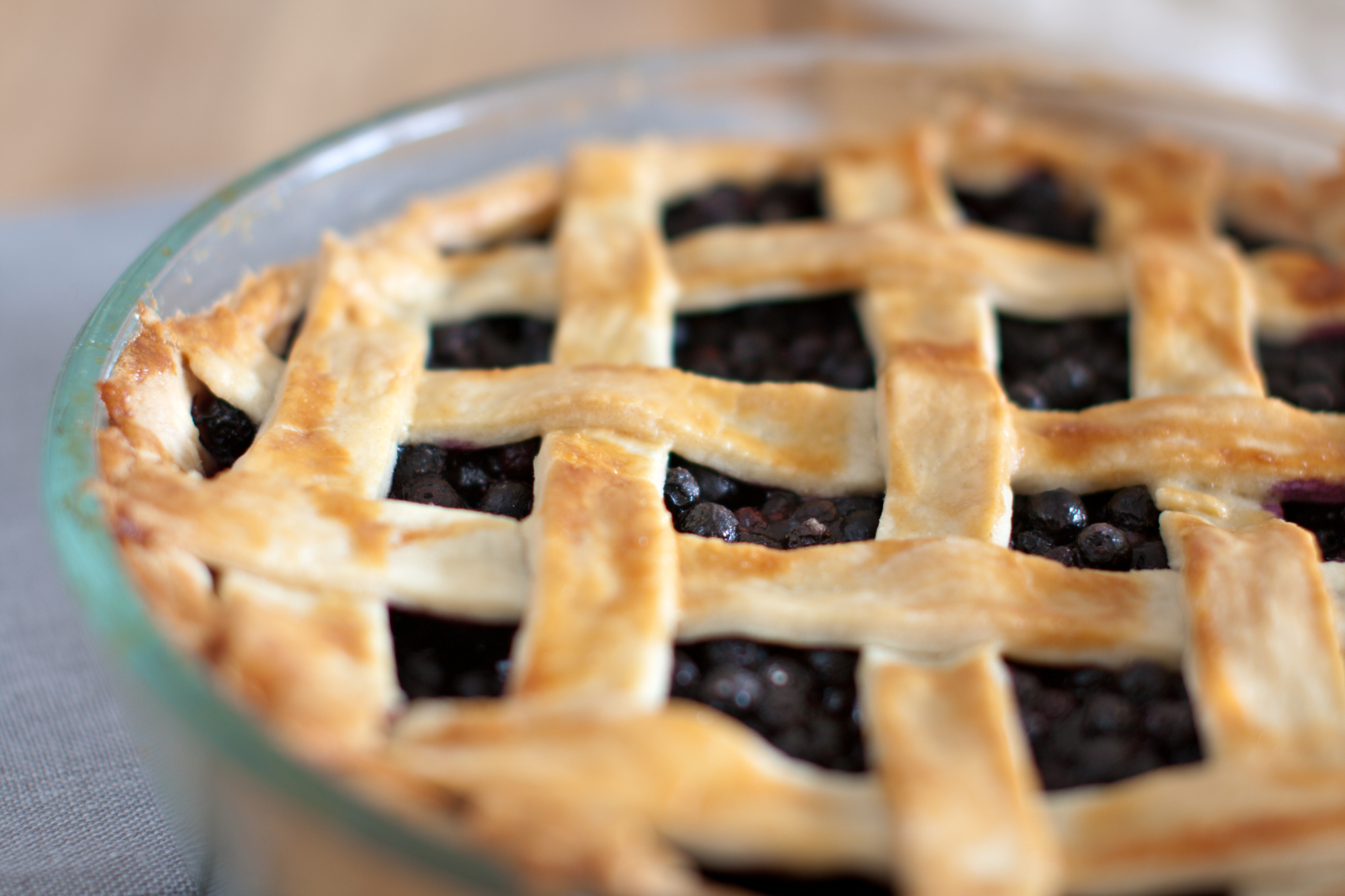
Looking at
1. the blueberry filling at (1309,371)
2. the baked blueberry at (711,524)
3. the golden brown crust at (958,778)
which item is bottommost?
the golden brown crust at (958,778)

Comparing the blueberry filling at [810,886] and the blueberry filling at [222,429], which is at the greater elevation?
the blueberry filling at [222,429]

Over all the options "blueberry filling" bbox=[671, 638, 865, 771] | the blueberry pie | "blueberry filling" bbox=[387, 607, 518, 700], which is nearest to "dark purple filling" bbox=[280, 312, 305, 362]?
the blueberry pie

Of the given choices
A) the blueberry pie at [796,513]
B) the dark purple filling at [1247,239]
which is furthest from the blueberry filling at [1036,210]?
the dark purple filling at [1247,239]

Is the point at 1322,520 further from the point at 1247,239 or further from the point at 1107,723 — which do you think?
the point at 1247,239

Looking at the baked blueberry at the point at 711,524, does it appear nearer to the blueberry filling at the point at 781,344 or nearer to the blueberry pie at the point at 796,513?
the blueberry pie at the point at 796,513

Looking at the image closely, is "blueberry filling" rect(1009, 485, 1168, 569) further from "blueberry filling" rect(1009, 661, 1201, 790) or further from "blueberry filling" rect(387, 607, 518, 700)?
"blueberry filling" rect(387, 607, 518, 700)

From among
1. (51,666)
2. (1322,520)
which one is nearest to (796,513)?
(1322,520)
